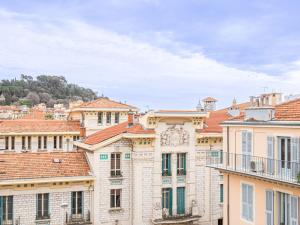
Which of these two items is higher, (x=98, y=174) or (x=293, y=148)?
(x=293, y=148)

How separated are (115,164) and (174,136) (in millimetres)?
4861

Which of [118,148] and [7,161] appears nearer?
[7,161]

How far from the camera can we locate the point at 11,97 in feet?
559

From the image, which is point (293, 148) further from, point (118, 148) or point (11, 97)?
point (11, 97)

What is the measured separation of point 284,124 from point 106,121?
28.9 meters

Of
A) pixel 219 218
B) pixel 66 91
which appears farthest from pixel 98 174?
pixel 66 91

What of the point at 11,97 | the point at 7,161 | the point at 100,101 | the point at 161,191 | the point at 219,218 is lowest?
the point at 219,218

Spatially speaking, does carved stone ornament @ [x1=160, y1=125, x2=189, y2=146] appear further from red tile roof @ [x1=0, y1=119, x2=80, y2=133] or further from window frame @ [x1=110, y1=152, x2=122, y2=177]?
red tile roof @ [x1=0, y1=119, x2=80, y2=133]

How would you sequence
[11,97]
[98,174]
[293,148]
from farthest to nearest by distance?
[11,97] → [98,174] → [293,148]

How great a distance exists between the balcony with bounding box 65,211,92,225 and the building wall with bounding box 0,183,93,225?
205 mm

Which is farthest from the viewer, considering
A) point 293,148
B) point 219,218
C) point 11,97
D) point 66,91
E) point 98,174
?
point 66,91

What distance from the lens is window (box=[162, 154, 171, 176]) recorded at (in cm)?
3051

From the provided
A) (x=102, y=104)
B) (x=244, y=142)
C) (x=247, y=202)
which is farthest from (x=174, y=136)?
(x=102, y=104)

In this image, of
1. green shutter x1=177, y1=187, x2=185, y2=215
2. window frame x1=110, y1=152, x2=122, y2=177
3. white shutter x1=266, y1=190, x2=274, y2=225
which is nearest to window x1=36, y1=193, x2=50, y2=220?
window frame x1=110, y1=152, x2=122, y2=177
